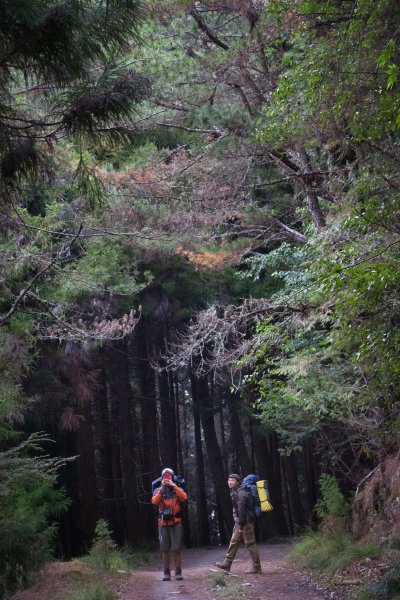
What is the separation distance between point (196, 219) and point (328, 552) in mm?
6889

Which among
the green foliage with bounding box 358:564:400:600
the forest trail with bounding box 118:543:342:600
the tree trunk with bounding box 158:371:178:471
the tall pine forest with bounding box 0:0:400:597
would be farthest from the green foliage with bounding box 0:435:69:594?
the tree trunk with bounding box 158:371:178:471

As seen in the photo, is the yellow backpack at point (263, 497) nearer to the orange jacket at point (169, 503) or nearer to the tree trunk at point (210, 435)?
the orange jacket at point (169, 503)

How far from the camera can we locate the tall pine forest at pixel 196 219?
581cm

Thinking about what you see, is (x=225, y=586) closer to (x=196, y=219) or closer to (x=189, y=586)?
(x=189, y=586)

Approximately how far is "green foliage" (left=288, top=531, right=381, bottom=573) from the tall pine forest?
16.4 inches

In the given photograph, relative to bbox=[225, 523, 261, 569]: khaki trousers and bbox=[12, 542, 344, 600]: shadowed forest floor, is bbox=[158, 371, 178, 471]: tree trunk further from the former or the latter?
bbox=[225, 523, 261, 569]: khaki trousers

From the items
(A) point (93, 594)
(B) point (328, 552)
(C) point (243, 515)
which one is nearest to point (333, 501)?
(B) point (328, 552)

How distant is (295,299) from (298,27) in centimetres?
403

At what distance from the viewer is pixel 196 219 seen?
14109 mm

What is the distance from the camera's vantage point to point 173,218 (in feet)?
46.4

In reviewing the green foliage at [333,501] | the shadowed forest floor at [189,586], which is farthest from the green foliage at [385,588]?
the green foliage at [333,501]

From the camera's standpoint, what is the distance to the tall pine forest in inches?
229

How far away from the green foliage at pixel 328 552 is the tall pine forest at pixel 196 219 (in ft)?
1.36

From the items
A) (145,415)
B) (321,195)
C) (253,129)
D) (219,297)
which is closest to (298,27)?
(253,129)
